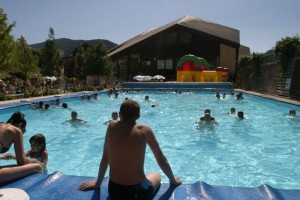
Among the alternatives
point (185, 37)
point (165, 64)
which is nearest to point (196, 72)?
point (165, 64)

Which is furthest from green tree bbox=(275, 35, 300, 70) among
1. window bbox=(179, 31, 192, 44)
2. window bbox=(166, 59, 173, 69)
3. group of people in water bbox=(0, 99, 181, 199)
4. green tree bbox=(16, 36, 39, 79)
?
green tree bbox=(16, 36, 39, 79)

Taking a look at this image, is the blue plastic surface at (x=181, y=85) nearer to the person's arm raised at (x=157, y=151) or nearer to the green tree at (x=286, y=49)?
the green tree at (x=286, y=49)

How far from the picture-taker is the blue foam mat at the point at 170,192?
338 centimetres

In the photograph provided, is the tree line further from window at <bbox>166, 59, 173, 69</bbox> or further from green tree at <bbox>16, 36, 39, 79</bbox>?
window at <bbox>166, 59, 173, 69</bbox>

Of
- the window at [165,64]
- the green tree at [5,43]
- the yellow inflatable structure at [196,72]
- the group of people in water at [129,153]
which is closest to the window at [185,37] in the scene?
the window at [165,64]

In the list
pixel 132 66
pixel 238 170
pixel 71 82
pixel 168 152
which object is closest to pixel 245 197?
pixel 238 170

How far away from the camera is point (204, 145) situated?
918 cm

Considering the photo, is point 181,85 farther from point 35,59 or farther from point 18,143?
point 18,143

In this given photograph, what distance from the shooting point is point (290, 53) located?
1894 cm

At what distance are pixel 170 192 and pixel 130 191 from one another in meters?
0.68

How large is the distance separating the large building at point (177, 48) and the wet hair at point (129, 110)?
35547 millimetres

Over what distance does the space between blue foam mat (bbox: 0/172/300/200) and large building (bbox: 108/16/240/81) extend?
3488 cm

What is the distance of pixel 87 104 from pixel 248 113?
9840 millimetres

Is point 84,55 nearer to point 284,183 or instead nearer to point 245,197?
point 284,183
